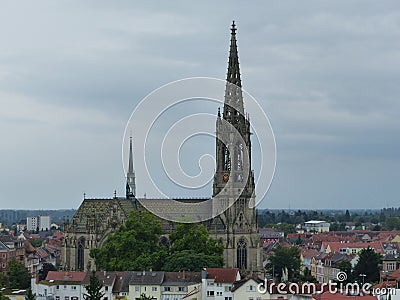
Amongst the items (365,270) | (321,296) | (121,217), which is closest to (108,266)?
(121,217)

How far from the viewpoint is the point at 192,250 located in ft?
335

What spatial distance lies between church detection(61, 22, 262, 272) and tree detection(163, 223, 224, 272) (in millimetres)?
3354

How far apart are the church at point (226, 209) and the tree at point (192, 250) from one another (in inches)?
132

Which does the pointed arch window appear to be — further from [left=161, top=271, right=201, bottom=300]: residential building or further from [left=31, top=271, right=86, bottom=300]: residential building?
[left=31, top=271, right=86, bottom=300]: residential building

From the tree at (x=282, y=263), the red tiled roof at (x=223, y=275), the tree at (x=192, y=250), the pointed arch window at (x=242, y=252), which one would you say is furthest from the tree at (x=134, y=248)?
the tree at (x=282, y=263)

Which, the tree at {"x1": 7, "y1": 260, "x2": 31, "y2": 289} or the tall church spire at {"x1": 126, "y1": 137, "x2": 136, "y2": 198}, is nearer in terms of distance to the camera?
the tree at {"x1": 7, "y1": 260, "x2": 31, "y2": 289}

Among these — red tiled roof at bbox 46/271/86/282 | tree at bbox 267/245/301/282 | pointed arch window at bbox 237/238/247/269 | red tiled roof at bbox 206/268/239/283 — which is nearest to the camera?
red tiled roof at bbox 206/268/239/283

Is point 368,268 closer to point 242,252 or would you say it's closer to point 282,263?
point 242,252

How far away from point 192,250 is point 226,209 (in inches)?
526

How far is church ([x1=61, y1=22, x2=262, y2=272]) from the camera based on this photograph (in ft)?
372

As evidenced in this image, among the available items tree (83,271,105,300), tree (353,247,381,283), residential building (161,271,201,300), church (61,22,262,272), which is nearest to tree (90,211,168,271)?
church (61,22,262,272)

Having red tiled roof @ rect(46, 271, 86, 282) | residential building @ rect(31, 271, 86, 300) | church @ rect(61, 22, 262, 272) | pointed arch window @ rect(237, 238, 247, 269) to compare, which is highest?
church @ rect(61, 22, 262, 272)

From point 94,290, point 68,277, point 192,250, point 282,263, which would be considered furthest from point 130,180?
point 94,290

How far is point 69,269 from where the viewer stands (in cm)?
11550
